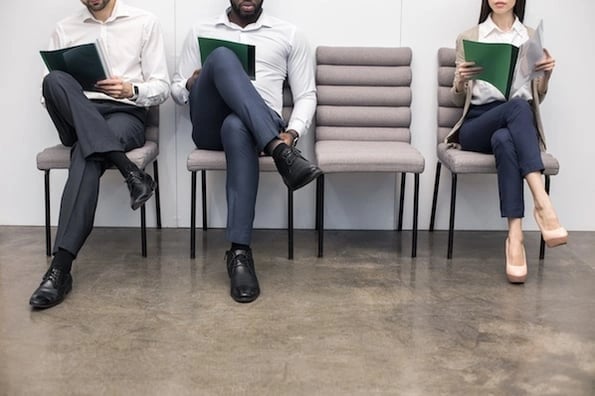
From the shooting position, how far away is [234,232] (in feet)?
10.5

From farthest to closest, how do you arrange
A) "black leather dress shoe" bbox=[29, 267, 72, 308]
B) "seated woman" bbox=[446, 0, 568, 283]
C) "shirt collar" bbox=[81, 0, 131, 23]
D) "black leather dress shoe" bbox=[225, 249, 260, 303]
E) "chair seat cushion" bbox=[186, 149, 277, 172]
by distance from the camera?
1. "shirt collar" bbox=[81, 0, 131, 23]
2. "chair seat cushion" bbox=[186, 149, 277, 172]
3. "seated woman" bbox=[446, 0, 568, 283]
4. "black leather dress shoe" bbox=[225, 249, 260, 303]
5. "black leather dress shoe" bbox=[29, 267, 72, 308]

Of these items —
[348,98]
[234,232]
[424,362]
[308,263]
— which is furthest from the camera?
[348,98]

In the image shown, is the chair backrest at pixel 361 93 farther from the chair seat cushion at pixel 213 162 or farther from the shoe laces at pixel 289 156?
the shoe laces at pixel 289 156

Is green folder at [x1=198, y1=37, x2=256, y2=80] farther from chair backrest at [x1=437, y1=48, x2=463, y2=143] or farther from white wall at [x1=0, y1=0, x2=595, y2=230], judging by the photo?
chair backrest at [x1=437, y1=48, x2=463, y2=143]

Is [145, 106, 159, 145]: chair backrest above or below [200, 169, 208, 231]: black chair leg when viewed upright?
above

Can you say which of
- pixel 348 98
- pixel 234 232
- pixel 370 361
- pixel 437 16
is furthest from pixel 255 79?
pixel 370 361

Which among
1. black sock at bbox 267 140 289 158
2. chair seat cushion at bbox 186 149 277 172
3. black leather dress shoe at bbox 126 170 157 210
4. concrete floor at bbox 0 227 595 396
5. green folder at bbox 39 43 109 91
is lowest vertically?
concrete floor at bbox 0 227 595 396

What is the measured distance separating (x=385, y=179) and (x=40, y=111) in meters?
1.80

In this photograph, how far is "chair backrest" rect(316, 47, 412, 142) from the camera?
389 cm

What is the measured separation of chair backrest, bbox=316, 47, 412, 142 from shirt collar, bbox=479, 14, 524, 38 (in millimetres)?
372

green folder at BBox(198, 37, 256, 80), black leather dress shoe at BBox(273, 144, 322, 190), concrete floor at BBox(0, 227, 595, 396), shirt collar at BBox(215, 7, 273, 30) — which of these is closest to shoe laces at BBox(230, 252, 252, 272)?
concrete floor at BBox(0, 227, 595, 396)

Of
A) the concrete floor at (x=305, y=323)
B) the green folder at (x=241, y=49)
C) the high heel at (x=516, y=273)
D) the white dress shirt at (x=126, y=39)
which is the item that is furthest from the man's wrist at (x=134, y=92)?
the high heel at (x=516, y=273)

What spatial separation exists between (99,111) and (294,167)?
3.12ft

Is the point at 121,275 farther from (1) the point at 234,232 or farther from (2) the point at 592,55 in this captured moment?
(2) the point at 592,55
